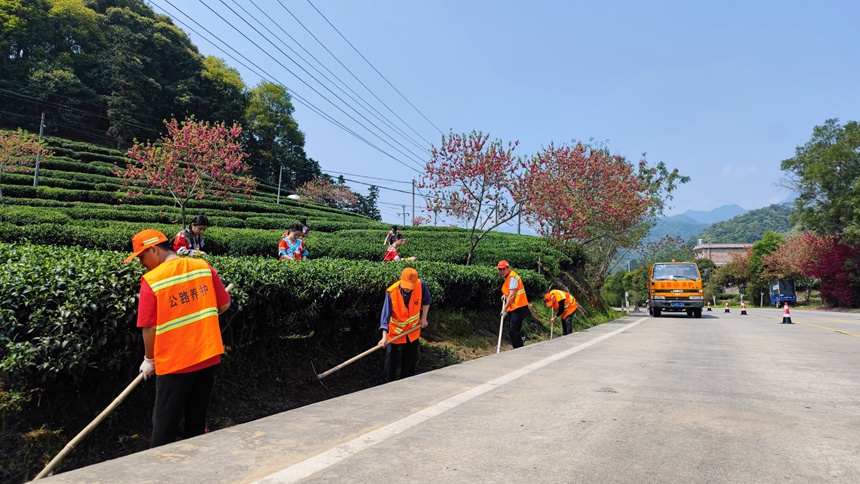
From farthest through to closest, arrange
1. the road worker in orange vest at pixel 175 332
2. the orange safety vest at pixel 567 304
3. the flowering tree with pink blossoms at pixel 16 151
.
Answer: the flowering tree with pink blossoms at pixel 16 151 < the orange safety vest at pixel 567 304 < the road worker in orange vest at pixel 175 332

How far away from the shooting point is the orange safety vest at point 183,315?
129 inches

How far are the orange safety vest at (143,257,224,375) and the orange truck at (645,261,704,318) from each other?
66.0 ft

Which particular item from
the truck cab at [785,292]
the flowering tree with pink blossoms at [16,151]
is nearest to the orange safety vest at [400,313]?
the flowering tree with pink blossoms at [16,151]

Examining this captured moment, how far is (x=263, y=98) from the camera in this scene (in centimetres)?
7519

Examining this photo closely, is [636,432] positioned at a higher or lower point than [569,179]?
lower

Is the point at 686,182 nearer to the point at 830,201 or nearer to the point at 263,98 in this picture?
the point at 830,201

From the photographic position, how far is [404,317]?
621 cm

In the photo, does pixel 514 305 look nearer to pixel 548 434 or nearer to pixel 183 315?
pixel 548 434

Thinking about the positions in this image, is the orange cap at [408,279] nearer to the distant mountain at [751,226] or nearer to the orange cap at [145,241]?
the orange cap at [145,241]

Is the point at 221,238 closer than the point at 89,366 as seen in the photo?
No

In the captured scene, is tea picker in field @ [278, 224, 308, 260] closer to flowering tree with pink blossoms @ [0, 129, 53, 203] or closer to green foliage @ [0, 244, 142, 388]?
green foliage @ [0, 244, 142, 388]

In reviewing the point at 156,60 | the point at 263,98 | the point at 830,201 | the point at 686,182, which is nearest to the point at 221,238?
the point at 686,182

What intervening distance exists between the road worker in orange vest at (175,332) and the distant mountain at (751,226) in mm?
169049

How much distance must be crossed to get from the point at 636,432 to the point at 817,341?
867 cm
